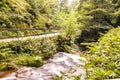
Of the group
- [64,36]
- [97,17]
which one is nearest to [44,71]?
[64,36]

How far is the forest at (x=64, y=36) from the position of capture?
124 inches

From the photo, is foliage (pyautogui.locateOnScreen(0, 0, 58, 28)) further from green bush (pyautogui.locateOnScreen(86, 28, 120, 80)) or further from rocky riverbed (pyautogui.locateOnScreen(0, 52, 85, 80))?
green bush (pyautogui.locateOnScreen(86, 28, 120, 80))

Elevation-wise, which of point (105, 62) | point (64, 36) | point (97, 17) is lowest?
point (105, 62)

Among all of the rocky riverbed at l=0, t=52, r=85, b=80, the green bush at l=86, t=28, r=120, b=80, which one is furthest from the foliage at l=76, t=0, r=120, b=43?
the green bush at l=86, t=28, r=120, b=80

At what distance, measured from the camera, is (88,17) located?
26.8 m

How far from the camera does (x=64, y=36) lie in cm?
2203

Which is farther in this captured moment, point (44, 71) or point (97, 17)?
point (97, 17)

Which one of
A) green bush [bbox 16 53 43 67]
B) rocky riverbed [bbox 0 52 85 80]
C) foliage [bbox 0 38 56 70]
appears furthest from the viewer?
green bush [bbox 16 53 43 67]

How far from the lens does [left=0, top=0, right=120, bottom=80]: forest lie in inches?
124

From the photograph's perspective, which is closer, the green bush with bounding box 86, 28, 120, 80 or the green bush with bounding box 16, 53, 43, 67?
the green bush with bounding box 86, 28, 120, 80

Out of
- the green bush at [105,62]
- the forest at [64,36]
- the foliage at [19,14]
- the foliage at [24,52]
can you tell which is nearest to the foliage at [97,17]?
the forest at [64,36]

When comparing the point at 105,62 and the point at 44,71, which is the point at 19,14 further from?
the point at 105,62

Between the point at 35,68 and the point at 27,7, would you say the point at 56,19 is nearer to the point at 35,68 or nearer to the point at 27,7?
the point at 27,7

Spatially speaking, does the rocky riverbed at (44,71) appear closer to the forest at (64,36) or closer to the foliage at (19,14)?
the forest at (64,36)
